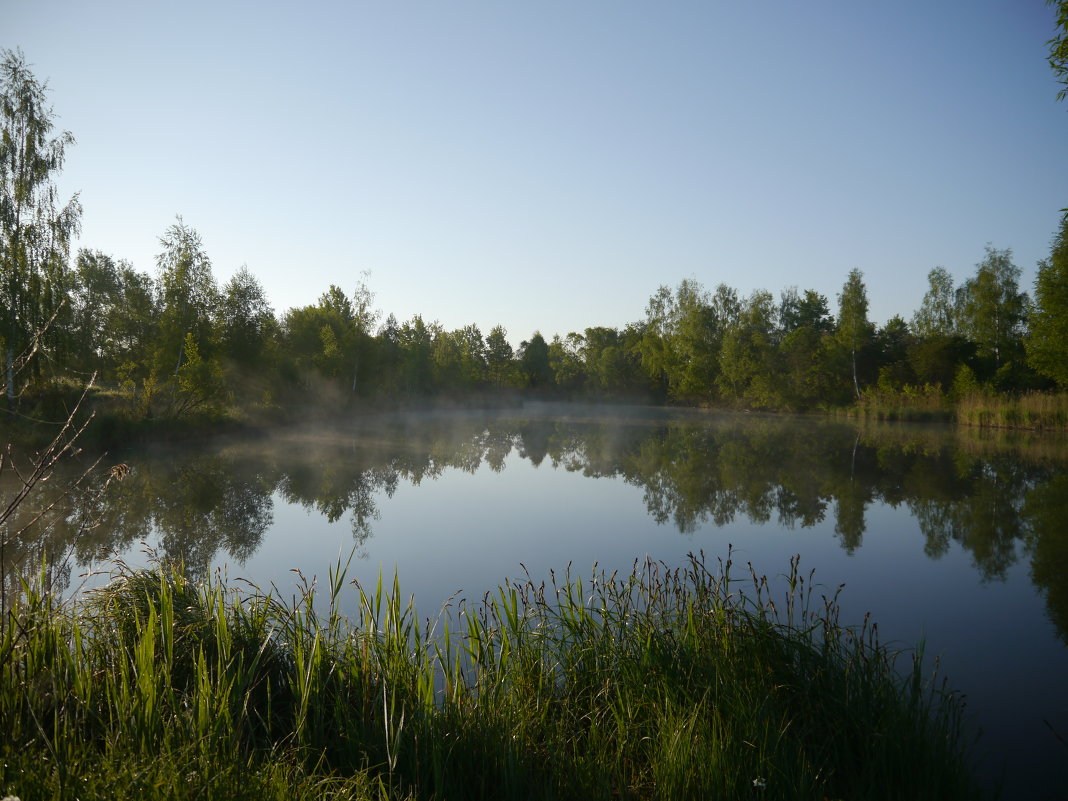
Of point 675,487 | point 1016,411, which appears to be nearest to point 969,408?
point 1016,411

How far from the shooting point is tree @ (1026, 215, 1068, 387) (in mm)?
24531

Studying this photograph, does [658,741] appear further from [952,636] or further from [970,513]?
[970,513]

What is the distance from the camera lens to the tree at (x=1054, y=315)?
2453cm

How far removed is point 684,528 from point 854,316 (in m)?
38.0

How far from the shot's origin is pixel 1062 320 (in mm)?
24344

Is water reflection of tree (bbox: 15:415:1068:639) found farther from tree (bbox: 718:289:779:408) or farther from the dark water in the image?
tree (bbox: 718:289:779:408)

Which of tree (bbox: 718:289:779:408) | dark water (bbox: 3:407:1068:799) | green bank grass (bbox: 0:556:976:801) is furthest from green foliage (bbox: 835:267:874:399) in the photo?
green bank grass (bbox: 0:556:976:801)

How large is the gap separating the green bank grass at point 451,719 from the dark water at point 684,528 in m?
0.72

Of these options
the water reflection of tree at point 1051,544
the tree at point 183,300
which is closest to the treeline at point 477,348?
the tree at point 183,300

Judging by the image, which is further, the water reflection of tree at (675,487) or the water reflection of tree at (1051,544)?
the water reflection of tree at (675,487)

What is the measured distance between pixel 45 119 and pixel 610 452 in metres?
20.4

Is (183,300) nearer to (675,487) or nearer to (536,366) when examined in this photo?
(675,487)

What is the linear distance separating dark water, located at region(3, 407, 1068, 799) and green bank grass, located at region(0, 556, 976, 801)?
2.35 feet

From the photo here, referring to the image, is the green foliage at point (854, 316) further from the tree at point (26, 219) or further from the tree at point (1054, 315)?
the tree at point (26, 219)
